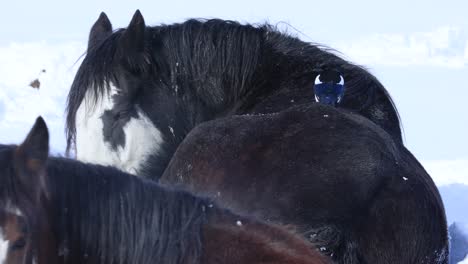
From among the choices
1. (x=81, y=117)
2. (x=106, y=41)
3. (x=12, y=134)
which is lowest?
(x=12, y=134)

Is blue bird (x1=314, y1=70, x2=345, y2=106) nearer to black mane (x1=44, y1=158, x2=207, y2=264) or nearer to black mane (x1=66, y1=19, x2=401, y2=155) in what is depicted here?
black mane (x1=66, y1=19, x2=401, y2=155)

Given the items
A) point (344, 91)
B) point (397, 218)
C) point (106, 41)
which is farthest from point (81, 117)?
point (397, 218)

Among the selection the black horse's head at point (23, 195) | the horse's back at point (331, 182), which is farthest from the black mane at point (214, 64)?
the black horse's head at point (23, 195)

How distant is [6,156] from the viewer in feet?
7.00

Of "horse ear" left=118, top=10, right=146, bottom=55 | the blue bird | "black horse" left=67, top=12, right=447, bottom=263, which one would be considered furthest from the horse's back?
"horse ear" left=118, top=10, right=146, bottom=55

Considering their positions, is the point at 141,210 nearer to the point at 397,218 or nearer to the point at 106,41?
the point at 397,218

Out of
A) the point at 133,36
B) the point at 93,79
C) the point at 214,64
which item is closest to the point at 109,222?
the point at 93,79

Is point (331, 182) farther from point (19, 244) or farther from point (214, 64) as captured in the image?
point (214, 64)

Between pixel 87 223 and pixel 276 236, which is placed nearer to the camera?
pixel 87 223

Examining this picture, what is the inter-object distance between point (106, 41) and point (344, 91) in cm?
113

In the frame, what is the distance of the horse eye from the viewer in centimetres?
205

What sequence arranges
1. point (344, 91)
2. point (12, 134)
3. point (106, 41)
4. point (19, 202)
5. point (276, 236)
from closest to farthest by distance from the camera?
point (19, 202)
point (276, 236)
point (344, 91)
point (106, 41)
point (12, 134)

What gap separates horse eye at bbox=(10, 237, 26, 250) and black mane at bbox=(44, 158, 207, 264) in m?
0.14

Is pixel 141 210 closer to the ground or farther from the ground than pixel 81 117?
farther from the ground
